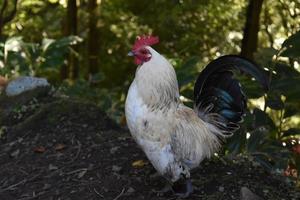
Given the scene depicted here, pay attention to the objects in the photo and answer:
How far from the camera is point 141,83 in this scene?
11.0ft

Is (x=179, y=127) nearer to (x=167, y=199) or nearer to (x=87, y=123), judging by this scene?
(x=167, y=199)

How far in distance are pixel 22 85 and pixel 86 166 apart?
6.44ft

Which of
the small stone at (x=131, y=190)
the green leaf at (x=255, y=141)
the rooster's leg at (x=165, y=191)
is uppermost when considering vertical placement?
the green leaf at (x=255, y=141)

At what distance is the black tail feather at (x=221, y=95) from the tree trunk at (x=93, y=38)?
6.32 meters

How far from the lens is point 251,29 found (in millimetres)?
6969

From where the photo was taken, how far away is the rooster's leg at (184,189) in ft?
11.5

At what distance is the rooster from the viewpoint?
10.9 ft

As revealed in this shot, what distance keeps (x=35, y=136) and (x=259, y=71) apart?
2342mm

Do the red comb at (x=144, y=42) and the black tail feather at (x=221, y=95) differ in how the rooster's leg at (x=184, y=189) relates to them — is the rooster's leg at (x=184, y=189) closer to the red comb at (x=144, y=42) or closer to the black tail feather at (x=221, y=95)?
the black tail feather at (x=221, y=95)

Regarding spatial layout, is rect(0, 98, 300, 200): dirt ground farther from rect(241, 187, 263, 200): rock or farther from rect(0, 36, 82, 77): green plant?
rect(0, 36, 82, 77): green plant

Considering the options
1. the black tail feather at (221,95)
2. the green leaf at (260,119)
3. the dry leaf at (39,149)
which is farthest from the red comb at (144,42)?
the dry leaf at (39,149)

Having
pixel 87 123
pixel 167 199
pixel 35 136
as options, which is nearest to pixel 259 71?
pixel 167 199

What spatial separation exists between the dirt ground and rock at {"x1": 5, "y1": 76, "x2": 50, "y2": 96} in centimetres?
57

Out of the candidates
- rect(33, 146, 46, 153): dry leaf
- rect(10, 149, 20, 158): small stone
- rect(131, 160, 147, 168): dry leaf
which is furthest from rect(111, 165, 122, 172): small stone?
rect(10, 149, 20, 158): small stone
